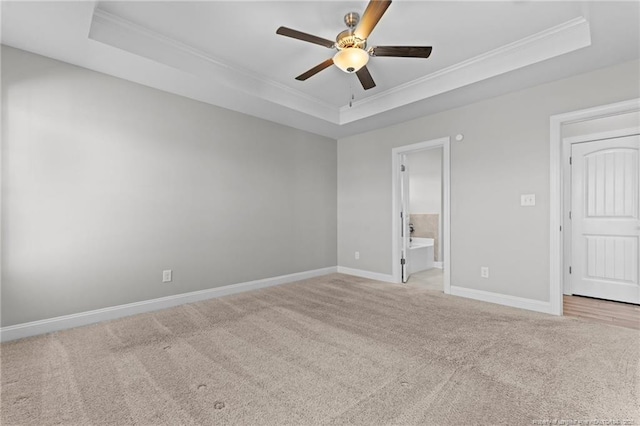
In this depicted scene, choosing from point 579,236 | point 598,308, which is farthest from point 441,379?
point 579,236

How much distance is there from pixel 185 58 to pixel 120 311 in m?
2.64

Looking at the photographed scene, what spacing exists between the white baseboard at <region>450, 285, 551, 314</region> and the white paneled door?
124 cm

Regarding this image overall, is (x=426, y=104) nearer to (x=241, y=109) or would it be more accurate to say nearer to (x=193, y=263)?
(x=241, y=109)

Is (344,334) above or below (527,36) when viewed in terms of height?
below

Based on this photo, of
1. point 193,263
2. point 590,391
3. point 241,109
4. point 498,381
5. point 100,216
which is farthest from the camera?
point 241,109

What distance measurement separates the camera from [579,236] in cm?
389

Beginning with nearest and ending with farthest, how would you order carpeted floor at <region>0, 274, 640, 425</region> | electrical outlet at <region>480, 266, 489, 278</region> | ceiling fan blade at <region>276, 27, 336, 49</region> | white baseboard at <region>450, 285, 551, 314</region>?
carpeted floor at <region>0, 274, 640, 425</region> → ceiling fan blade at <region>276, 27, 336, 49</region> → white baseboard at <region>450, 285, 551, 314</region> → electrical outlet at <region>480, 266, 489, 278</region>

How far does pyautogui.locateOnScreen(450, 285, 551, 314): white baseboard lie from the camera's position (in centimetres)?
315

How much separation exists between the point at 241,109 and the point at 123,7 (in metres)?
1.67

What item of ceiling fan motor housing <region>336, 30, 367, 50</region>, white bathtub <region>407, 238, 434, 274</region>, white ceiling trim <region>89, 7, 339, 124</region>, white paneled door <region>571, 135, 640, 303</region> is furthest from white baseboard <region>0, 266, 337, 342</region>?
white paneled door <region>571, 135, 640, 303</region>

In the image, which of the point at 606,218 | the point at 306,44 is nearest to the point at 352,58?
the point at 306,44

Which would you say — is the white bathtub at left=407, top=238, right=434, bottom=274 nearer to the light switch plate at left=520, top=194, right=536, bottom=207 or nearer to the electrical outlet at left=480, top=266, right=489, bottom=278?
the electrical outlet at left=480, top=266, right=489, bottom=278

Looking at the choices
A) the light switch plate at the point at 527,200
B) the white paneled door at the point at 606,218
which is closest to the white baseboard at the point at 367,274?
the light switch plate at the point at 527,200

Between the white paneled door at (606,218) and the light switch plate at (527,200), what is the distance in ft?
4.11
